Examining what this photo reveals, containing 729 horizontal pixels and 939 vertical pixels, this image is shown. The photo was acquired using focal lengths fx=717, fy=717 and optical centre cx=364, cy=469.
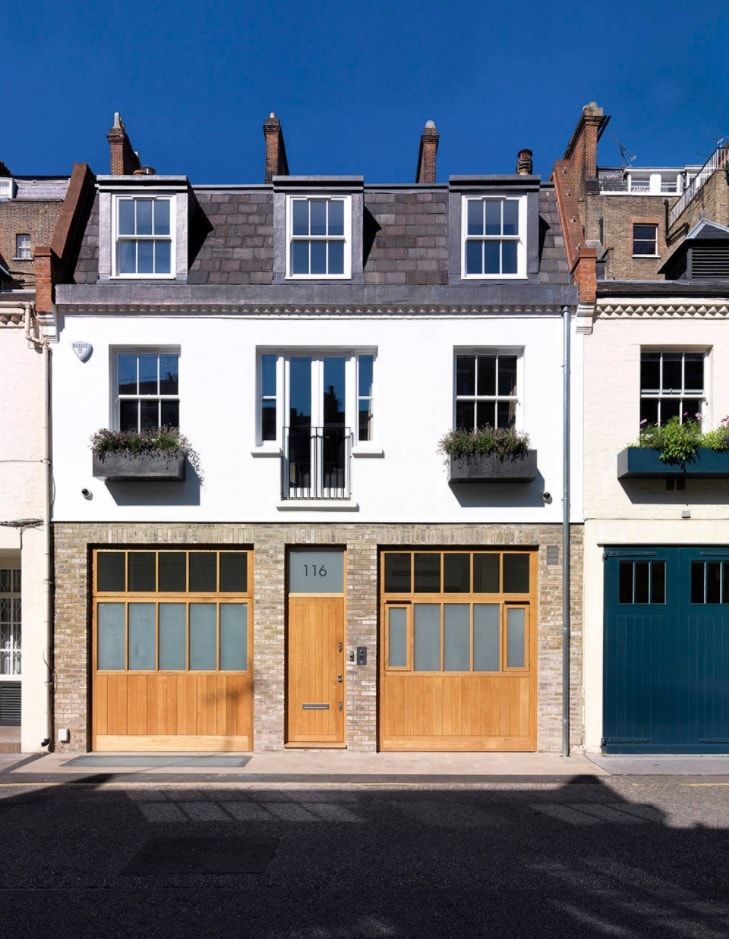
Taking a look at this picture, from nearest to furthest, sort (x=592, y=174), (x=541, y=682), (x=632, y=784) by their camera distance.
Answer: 1. (x=632, y=784)
2. (x=541, y=682)
3. (x=592, y=174)

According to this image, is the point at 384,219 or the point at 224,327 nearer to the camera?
the point at 224,327

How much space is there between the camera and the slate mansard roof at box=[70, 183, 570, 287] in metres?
12.4

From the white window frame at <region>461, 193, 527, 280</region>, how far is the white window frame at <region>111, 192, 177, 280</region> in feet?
16.5

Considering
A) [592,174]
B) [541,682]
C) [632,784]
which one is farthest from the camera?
[592,174]

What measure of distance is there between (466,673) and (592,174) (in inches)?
1171

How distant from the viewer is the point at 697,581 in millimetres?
11938

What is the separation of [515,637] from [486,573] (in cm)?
117

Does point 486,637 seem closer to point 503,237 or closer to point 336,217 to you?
point 503,237

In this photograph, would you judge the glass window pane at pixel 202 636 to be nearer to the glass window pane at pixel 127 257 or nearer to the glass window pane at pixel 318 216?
the glass window pane at pixel 127 257

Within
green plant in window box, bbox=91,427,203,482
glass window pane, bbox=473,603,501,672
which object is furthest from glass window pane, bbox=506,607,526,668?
green plant in window box, bbox=91,427,203,482

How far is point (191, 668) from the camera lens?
1202cm

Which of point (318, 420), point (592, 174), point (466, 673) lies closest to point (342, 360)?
point (318, 420)

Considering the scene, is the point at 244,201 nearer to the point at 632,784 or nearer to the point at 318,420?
the point at 318,420

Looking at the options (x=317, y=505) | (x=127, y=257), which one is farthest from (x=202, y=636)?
(x=127, y=257)
